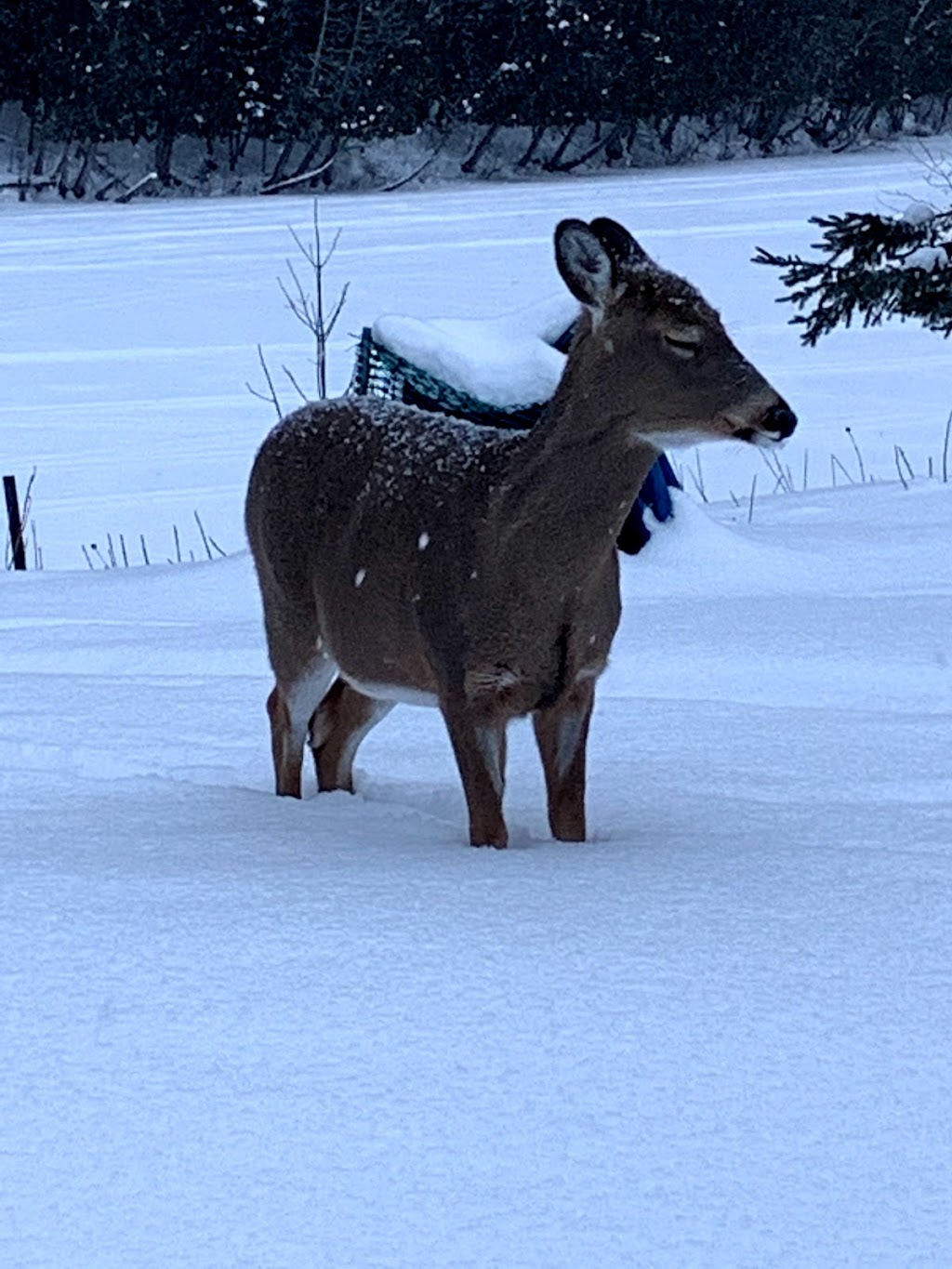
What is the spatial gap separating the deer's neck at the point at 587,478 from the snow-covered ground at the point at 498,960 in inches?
24.5

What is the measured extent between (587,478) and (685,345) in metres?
0.32

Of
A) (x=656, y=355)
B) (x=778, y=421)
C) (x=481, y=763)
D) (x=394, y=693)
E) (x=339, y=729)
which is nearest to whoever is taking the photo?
(x=778, y=421)

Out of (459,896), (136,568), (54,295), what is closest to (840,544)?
(136,568)

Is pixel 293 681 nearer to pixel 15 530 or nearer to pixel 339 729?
pixel 339 729

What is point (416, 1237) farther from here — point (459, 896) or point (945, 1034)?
point (459, 896)

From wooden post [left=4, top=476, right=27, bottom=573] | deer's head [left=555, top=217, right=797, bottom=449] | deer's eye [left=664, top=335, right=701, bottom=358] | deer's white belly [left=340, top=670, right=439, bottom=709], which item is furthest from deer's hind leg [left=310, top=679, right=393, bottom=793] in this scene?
wooden post [left=4, top=476, right=27, bottom=573]

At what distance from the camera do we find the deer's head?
3990mm

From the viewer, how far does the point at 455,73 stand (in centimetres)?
4731

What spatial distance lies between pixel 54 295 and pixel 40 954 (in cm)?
1948

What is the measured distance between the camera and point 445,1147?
246 cm

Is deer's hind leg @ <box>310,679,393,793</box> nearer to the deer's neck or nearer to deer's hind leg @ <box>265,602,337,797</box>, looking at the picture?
deer's hind leg @ <box>265,602,337,797</box>

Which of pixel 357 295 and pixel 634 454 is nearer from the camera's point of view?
pixel 634 454

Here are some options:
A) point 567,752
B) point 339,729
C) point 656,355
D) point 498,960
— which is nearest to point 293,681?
point 339,729

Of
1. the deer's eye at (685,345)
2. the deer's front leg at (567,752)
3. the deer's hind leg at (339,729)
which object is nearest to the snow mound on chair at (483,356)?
the deer's hind leg at (339,729)
